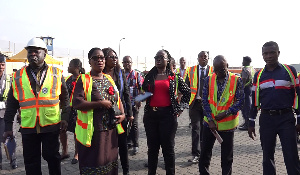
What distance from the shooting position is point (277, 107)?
3916 millimetres

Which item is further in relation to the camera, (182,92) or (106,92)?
(182,92)

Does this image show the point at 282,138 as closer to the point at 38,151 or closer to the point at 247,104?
the point at 38,151

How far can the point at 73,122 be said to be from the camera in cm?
407

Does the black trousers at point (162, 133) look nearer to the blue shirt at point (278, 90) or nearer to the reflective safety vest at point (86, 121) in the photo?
the reflective safety vest at point (86, 121)

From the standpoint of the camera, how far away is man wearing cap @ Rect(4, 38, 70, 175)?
3.84m

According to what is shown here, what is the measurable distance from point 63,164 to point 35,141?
6.21 feet

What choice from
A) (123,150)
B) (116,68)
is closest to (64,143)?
(123,150)

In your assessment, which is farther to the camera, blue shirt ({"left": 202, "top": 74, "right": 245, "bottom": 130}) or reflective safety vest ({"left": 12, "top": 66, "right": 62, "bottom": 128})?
blue shirt ({"left": 202, "top": 74, "right": 245, "bottom": 130})

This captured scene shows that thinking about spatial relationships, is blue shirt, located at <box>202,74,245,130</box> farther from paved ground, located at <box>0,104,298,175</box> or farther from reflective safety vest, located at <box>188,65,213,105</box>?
reflective safety vest, located at <box>188,65,213,105</box>

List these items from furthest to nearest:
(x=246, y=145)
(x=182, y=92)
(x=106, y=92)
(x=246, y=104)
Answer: (x=246, y=104)
(x=246, y=145)
(x=182, y=92)
(x=106, y=92)

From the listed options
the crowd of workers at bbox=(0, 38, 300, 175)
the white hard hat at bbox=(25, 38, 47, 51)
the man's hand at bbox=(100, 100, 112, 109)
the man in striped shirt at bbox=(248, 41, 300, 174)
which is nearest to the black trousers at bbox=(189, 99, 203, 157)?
the crowd of workers at bbox=(0, 38, 300, 175)

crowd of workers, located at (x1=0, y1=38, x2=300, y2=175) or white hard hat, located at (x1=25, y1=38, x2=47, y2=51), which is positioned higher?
white hard hat, located at (x1=25, y1=38, x2=47, y2=51)

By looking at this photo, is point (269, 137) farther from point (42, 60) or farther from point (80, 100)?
point (42, 60)

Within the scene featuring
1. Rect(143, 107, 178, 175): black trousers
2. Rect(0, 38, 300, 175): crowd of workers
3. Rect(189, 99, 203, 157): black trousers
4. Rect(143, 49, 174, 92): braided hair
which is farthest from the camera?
Rect(189, 99, 203, 157): black trousers
